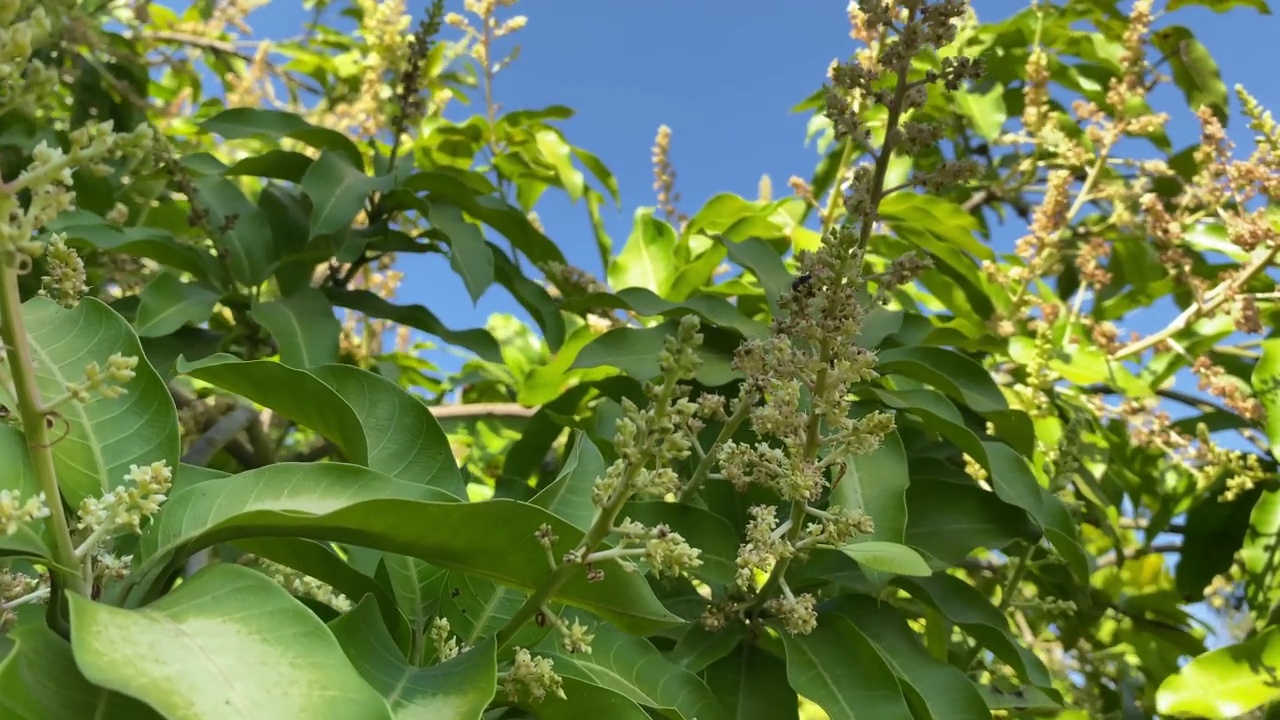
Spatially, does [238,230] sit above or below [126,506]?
above

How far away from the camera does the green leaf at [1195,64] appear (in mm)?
2703

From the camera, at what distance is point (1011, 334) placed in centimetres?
201

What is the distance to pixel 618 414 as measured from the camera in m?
1.56

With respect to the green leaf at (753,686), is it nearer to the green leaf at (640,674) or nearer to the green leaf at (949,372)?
the green leaf at (640,674)

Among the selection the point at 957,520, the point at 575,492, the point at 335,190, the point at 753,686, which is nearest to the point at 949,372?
the point at 957,520

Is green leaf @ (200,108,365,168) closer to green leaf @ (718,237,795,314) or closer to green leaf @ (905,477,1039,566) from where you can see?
green leaf @ (718,237,795,314)

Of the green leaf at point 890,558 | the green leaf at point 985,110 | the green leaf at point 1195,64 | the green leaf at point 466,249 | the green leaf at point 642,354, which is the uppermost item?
the green leaf at point 1195,64

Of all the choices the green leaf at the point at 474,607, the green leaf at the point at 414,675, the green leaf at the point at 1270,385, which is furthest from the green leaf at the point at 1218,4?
the green leaf at the point at 414,675

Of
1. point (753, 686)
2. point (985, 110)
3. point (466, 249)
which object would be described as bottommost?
point (753, 686)

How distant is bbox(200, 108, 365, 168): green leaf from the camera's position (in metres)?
1.86

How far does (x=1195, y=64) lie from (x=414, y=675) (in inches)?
111

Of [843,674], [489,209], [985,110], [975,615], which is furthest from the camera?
[985,110]

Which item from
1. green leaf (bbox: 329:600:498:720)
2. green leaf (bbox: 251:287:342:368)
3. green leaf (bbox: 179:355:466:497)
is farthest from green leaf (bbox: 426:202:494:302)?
green leaf (bbox: 329:600:498:720)

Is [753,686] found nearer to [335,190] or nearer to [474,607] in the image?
[474,607]
